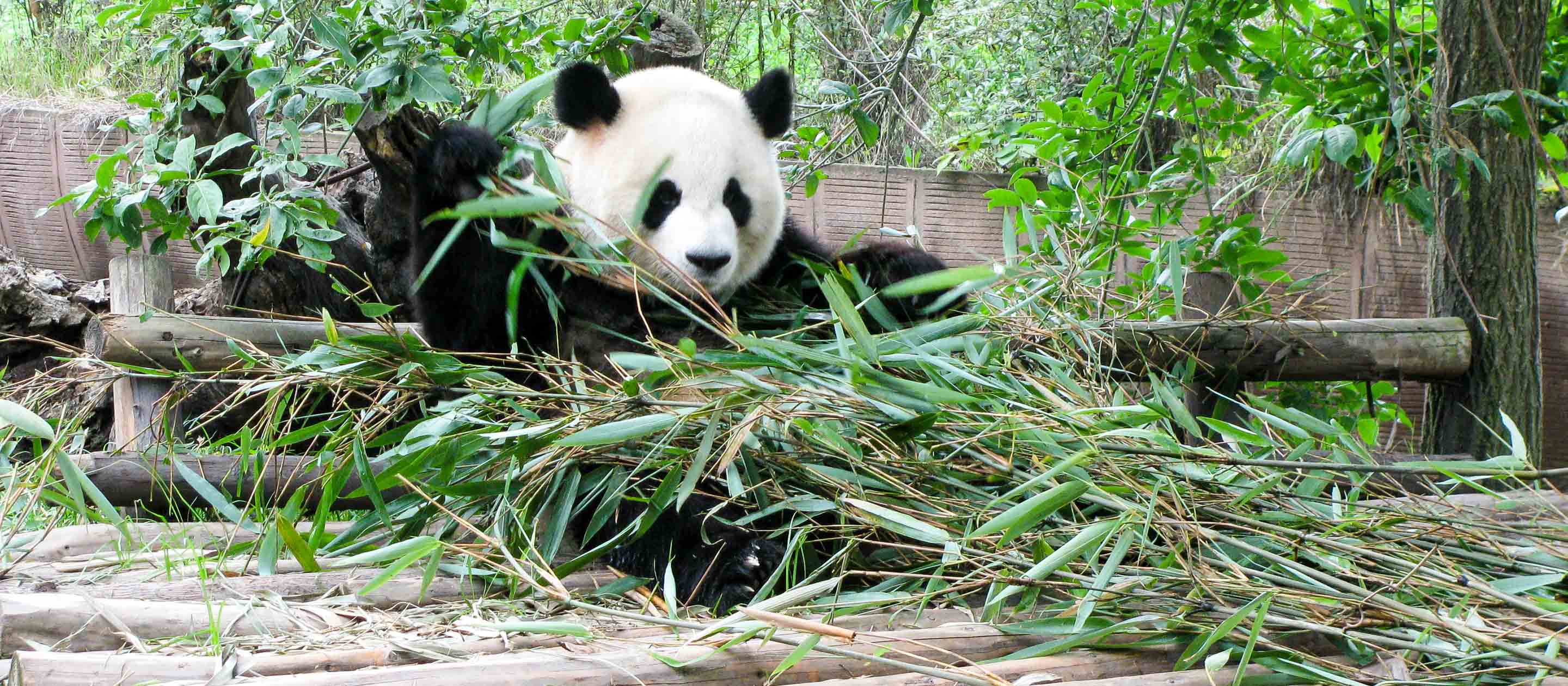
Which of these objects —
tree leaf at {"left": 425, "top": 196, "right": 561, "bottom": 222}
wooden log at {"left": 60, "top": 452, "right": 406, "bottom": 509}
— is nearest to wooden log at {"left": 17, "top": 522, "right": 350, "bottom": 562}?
wooden log at {"left": 60, "top": 452, "right": 406, "bottom": 509}

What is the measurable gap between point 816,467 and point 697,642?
51 cm

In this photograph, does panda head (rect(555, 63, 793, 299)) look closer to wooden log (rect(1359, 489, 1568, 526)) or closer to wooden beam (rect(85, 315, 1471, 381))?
wooden beam (rect(85, 315, 1471, 381))

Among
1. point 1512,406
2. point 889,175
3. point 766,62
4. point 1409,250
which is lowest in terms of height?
point 1512,406

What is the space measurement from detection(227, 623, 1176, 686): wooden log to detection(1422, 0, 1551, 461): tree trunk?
2459 mm

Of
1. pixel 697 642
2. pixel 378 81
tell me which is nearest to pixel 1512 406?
pixel 697 642

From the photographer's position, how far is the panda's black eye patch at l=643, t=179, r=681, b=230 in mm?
2438

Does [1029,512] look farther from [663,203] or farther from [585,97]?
[585,97]

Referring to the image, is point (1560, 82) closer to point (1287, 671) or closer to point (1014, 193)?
point (1014, 193)

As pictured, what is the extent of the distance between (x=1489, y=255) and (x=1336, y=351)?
23.7 inches

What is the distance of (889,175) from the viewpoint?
5.88 metres

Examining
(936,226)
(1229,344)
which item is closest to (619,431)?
(1229,344)

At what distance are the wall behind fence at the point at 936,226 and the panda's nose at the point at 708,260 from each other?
3299 millimetres

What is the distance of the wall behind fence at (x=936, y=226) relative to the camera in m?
5.72

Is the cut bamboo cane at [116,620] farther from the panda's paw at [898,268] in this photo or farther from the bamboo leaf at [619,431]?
the panda's paw at [898,268]
